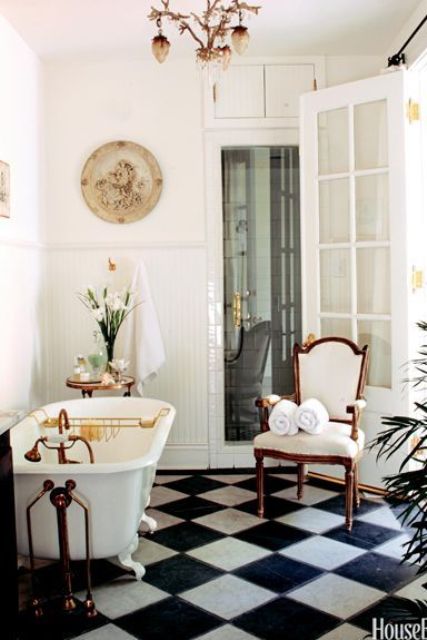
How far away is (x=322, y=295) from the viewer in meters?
4.48

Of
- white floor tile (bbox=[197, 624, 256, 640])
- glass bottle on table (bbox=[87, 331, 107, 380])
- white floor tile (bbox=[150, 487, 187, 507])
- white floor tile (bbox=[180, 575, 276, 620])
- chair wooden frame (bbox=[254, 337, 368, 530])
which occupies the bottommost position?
white floor tile (bbox=[197, 624, 256, 640])

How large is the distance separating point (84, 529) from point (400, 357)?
209cm

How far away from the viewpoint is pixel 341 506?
13.3ft

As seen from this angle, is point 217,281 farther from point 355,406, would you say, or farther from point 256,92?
point 355,406

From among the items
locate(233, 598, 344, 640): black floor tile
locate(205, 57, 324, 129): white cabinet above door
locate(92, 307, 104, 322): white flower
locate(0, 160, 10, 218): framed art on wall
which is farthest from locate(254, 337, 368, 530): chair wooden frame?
locate(0, 160, 10, 218): framed art on wall

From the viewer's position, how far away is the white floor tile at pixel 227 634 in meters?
2.60

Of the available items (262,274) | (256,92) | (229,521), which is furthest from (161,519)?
(256,92)

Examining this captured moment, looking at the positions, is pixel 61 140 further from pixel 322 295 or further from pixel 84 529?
pixel 84 529

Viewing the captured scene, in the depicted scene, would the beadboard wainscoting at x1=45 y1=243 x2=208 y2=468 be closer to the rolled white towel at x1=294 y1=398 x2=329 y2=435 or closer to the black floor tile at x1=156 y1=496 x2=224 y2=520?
the black floor tile at x1=156 y1=496 x2=224 y2=520

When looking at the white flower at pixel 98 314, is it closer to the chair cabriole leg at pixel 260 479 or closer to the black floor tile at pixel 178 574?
the chair cabriole leg at pixel 260 479

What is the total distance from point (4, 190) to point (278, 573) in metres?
2.48

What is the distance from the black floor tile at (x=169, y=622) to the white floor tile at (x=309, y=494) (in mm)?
1437

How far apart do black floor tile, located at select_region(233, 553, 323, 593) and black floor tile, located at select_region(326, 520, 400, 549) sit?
38cm

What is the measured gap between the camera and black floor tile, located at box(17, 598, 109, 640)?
8.70ft
